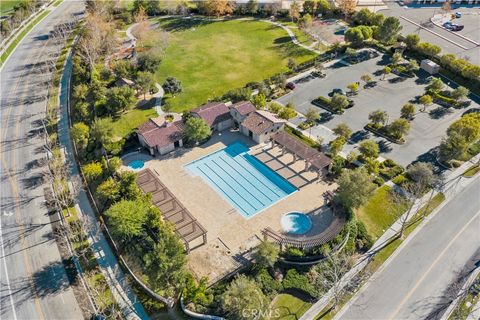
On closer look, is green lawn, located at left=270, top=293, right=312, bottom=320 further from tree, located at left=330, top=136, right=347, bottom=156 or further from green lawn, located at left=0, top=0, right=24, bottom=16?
green lawn, located at left=0, top=0, right=24, bottom=16

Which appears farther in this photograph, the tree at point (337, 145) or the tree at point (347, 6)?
the tree at point (347, 6)

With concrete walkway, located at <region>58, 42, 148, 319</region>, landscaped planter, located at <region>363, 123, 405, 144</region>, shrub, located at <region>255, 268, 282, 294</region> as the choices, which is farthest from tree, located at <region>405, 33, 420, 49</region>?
concrete walkway, located at <region>58, 42, 148, 319</region>

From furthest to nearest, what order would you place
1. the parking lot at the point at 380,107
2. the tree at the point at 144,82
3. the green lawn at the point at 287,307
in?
the tree at the point at 144,82
the parking lot at the point at 380,107
the green lawn at the point at 287,307

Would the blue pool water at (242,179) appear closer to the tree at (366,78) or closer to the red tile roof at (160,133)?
the red tile roof at (160,133)

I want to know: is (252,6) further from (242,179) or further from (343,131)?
(242,179)

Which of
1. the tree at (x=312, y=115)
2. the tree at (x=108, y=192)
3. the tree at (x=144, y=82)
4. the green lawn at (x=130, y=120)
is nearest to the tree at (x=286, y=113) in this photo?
the tree at (x=312, y=115)
